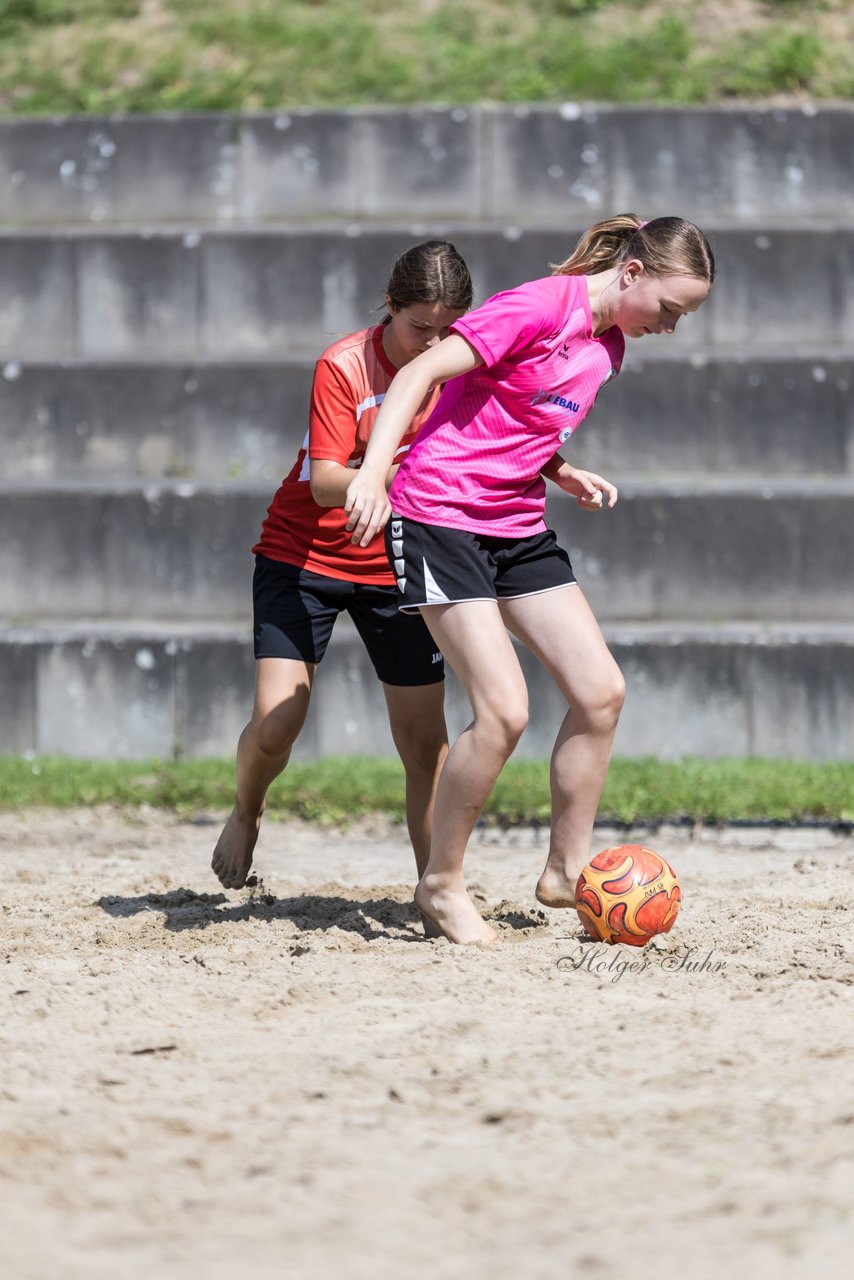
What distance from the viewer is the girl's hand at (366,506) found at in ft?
11.4

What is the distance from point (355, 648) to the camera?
7.00 meters

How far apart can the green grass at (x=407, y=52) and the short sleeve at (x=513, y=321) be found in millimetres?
6343

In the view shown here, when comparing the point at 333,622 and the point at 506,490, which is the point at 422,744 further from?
the point at 506,490

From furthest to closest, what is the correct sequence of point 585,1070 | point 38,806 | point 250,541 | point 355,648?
point 250,541
point 355,648
point 38,806
point 585,1070

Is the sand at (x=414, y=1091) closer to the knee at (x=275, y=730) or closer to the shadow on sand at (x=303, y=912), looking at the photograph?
the shadow on sand at (x=303, y=912)

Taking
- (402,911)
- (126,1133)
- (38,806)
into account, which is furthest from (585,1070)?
(38,806)

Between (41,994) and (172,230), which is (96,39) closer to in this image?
(172,230)

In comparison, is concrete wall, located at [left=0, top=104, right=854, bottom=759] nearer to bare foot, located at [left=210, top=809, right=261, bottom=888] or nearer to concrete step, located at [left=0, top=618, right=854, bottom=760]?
concrete step, located at [left=0, top=618, right=854, bottom=760]

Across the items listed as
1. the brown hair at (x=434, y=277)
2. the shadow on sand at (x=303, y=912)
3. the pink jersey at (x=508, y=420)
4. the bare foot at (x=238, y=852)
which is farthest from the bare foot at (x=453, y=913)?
the brown hair at (x=434, y=277)

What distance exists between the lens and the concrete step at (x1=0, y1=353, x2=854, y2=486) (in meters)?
7.90

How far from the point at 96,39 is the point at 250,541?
5.12 m

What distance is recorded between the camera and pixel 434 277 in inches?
154

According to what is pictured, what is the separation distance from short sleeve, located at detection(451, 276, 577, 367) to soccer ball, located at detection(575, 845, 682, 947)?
51.3 inches

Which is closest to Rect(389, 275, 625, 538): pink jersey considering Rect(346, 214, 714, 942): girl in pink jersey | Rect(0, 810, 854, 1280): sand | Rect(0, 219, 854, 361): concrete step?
Rect(346, 214, 714, 942): girl in pink jersey
